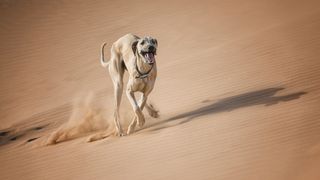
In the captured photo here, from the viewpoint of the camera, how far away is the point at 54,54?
1585 centimetres

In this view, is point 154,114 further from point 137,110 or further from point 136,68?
point 136,68

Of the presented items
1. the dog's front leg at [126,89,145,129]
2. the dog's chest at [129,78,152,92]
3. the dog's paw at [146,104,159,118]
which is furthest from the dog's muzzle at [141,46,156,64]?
the dog's paw at [146,104,159,118]

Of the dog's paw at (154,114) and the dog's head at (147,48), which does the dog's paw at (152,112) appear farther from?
the dog's head at (147,48)

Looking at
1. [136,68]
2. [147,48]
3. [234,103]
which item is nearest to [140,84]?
[136,68]

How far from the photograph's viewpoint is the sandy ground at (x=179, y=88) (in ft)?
28.4

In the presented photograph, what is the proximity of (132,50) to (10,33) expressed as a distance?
8.24 meters

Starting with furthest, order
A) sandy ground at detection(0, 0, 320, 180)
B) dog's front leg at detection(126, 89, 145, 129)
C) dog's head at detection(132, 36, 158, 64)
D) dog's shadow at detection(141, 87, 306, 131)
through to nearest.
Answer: dog's shadow at detection(141, 87, 306, 131)
dog's front leg at detection(126, 89, 145, 129)
dog's head at detection(132, 36, 158, 64)
sandy ground at detection(0, 0, 320, 180)

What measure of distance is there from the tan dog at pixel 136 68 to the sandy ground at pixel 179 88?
423mm

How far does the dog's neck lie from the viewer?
9.63 metres

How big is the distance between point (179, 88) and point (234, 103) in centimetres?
185

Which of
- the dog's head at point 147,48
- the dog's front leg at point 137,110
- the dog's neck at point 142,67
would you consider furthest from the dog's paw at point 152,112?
the dog's head at point 147,48

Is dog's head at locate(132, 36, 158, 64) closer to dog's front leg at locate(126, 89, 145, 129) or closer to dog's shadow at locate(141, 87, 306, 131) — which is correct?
dog's front leg at locate(126, 89, 145, 129)

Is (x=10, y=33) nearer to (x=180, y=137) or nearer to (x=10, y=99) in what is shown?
(x=10, y=99)

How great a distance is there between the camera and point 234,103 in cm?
1049
